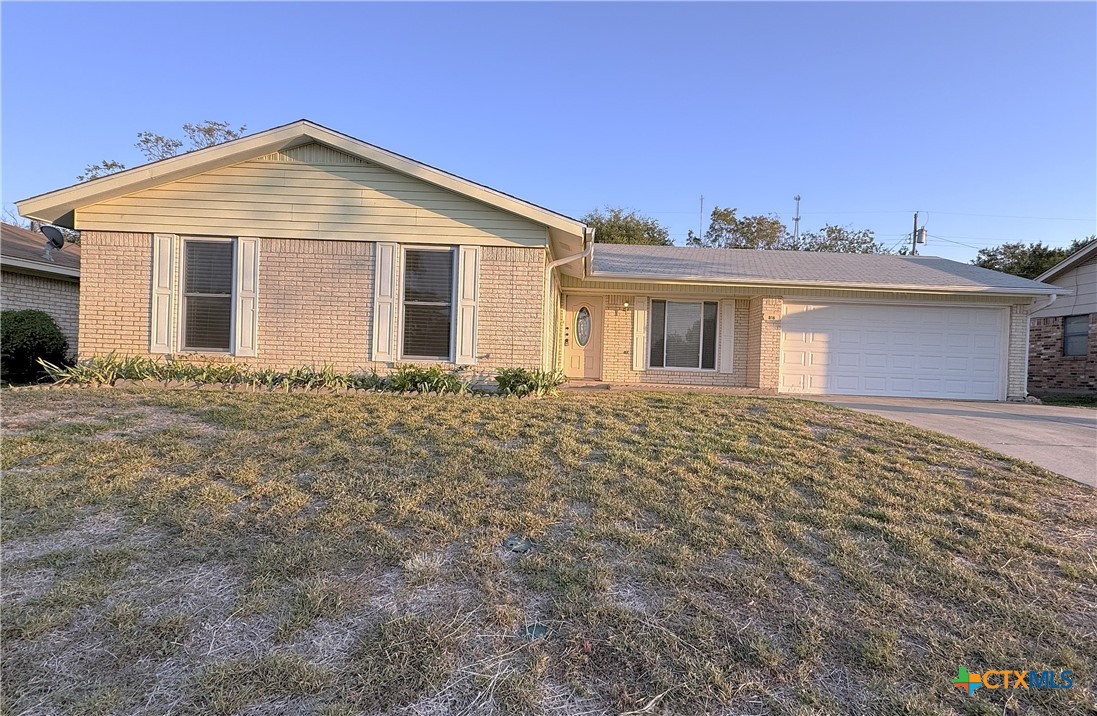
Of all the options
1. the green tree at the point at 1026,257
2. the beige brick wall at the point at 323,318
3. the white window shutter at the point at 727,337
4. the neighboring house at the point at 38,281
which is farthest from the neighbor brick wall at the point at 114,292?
the green tree at the point at 1026,257

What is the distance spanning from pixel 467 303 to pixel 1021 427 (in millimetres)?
8311

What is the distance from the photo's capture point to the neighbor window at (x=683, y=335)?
1262cm

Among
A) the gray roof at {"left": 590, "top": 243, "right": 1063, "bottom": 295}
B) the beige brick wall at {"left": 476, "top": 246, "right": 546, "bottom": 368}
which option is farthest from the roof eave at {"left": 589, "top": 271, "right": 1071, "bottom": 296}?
the beige brick wall at {"left": 476, "top": 246, "right": 546, "bottom": 368}

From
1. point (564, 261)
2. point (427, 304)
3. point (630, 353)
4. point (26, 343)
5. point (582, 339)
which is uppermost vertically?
point (564, 261)

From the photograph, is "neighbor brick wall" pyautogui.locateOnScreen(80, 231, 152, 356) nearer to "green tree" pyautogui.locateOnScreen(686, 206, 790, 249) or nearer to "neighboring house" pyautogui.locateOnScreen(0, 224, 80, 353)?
"neighboring house" pyautogui.locateOnScreen(0, 224, 80, 353)

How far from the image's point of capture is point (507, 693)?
2.14 meters

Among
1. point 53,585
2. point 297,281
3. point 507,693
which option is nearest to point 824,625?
point 507,693

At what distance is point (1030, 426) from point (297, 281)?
37.2ft

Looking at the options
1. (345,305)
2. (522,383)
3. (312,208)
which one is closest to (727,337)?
(522,383)

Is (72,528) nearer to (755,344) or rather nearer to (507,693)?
(507,693)

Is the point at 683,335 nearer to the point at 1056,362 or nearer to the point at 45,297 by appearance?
the point at 1056,362

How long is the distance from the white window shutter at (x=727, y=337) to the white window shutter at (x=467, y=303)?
21.1ft

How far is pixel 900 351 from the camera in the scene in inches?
468

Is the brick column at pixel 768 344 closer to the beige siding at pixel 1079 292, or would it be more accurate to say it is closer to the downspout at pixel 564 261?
the downspout at pixel 564 261
